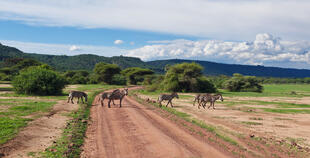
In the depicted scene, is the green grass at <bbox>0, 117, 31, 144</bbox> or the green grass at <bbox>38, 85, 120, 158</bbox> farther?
the green grass at <bbox>0, 117, 31, 144</bbox>

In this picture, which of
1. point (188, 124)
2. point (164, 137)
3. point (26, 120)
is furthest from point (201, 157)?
point (26, 120)

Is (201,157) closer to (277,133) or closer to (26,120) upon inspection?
(277,133)

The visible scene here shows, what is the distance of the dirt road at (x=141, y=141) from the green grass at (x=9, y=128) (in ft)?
11.1

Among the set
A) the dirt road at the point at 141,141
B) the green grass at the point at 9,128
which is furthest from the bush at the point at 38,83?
the dirt road at the point at 141,141

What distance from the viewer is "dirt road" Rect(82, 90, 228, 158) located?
892cm

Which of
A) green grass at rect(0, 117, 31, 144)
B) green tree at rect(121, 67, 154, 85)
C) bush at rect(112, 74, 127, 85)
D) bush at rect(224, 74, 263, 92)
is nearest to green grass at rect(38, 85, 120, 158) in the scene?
green grass at rect(0, 117, 31, 144)

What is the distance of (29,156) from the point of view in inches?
318

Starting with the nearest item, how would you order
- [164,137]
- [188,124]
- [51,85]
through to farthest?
[164,137] → [188,124] → [51,85]

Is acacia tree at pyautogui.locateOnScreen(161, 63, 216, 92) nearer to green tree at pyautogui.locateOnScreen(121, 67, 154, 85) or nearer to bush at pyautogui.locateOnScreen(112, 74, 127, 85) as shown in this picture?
bush at pyautogui.locateOnScreen(112, 74, 127, 85)

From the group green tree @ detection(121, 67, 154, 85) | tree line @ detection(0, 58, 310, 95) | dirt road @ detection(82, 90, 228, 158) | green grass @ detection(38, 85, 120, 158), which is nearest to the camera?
green grass @ detection(38, 85, 120, 158)

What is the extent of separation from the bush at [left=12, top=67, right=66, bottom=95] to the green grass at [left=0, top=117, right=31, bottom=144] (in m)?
20.4

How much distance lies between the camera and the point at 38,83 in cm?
3219

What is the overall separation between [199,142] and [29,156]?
280 inches

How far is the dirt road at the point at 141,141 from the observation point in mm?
8922
